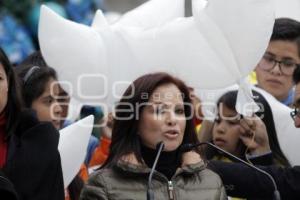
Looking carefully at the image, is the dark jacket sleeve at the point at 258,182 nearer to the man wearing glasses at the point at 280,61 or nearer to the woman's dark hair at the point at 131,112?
the woman's dark hair at the point at 131,112

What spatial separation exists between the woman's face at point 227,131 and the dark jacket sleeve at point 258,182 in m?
0.55

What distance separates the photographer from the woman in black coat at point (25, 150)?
4074 millimetres

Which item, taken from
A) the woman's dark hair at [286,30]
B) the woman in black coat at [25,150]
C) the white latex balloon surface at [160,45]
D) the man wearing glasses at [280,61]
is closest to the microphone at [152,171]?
the woman in black coat at [25,150]

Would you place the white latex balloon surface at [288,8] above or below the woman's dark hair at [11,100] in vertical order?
above

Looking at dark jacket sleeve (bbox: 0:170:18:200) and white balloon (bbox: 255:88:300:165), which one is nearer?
dark jacket sleeve (bbox: 0:170:18:200)

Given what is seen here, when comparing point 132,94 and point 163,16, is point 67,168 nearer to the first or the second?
point 132,94

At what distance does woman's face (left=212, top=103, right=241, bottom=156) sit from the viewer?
5191 mm

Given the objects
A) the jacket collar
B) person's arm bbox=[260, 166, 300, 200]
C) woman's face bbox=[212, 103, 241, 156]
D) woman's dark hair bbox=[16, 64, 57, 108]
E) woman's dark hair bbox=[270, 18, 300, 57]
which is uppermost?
woman's dark hair bbox=[270, 18, 300, 57]

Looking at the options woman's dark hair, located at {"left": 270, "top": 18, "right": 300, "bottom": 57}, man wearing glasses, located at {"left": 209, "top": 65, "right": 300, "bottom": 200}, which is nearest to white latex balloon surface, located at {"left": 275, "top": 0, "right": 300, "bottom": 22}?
woman's dark hair, located at {"left": 270, "top": 18, "right": 300, "bottom": 57}

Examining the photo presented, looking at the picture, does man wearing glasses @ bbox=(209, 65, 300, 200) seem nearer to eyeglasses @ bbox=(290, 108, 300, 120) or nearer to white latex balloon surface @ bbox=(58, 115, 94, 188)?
eyeglasses @ bbox=(290, 108, 300, 120)

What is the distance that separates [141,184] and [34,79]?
4.78ft

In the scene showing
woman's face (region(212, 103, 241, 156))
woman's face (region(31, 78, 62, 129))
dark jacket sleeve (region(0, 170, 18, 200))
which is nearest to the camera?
dark jacket sleeve (region(0, 170, 18, 200))

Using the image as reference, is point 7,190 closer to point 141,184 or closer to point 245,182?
point 141,184

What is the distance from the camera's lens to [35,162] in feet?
13.5
